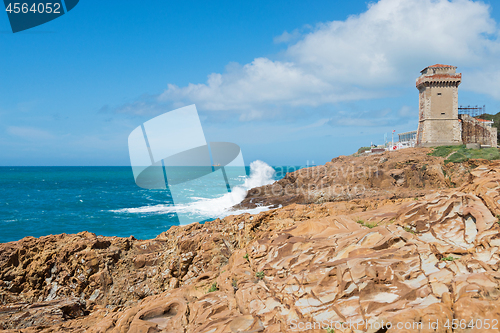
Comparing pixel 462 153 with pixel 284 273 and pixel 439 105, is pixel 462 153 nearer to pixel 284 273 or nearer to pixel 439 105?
pixel 439 105

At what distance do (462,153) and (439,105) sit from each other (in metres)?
11.2

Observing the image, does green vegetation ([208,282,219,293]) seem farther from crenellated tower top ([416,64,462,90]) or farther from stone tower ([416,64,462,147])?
crenellated tower top ([416,64,462,90])

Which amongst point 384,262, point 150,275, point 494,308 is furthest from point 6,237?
point 494,308

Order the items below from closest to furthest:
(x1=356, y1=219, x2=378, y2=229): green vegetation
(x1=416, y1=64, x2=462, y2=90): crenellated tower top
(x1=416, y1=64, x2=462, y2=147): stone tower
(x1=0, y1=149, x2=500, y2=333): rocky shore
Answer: (x1=0, y1=149, x2=500, y2=333): rocky shore
(x1=356, y1=219, x2=378, y2=229): green vegetation
(x1=416, y1=64, x2=462, y2=90): crenellated tower top
(x1=416, y1=64, x2=462, y2=147): stone tower

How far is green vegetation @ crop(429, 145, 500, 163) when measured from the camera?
2934 centimetres

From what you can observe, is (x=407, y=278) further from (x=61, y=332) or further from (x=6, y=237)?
(x=6, y=237)

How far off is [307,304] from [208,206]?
106 ft

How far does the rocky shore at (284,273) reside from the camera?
19.2 feet

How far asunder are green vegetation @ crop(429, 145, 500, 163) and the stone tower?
548 centimetres

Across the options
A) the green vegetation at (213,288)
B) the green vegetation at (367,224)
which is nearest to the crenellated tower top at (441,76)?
the green vegetation at (367,224)

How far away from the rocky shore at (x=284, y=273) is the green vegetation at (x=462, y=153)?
21472 mm

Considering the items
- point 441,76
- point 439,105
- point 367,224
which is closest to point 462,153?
point 439,105

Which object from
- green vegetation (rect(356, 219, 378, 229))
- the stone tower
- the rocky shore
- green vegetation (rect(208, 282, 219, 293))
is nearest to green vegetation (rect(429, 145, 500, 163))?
the stone tower

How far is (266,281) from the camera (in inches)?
315
